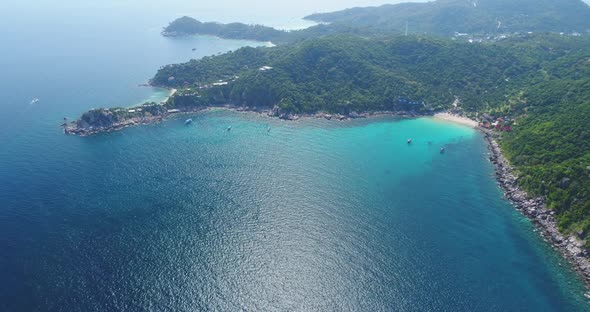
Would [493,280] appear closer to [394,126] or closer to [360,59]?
[394,126]

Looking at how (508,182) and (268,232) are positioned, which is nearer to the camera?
(268,232)

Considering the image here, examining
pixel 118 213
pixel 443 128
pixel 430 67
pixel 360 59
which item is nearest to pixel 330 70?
pixel 360 59

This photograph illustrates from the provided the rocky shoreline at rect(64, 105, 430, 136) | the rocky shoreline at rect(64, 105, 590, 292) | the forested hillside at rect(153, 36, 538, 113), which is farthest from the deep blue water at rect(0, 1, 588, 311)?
the forested hillside at rect(153, 36, 538, 113)

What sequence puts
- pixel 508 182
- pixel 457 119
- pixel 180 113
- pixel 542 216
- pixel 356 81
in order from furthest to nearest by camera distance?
pixel 356 81, pixel 180 113, pixel 457 119, pixel 508 182, pixel 542 216

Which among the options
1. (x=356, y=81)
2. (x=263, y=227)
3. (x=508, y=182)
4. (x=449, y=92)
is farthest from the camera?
(x=356, y=81)

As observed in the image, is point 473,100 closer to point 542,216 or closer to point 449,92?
point 449,92

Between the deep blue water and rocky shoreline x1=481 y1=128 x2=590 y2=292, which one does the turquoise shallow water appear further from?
rocky shoreline x1=481 y1=128 x2=590 y2=292

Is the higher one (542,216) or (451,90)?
(451,90)

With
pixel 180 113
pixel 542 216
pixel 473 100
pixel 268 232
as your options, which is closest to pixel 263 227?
pixel 268 232
